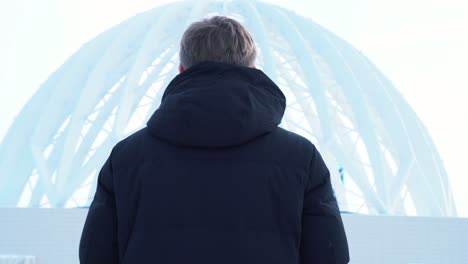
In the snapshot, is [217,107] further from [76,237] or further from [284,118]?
[284,118]

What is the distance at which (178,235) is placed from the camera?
5.87 ft

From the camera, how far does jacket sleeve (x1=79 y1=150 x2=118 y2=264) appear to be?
1.90m

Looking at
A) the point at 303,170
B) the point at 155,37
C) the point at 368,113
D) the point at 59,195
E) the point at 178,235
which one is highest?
the point at 303,170

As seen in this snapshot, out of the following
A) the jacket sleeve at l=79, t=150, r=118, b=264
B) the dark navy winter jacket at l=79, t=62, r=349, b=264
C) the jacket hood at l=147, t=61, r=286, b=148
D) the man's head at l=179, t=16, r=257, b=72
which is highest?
the man's head at l=179, t=16, r=257, b=72

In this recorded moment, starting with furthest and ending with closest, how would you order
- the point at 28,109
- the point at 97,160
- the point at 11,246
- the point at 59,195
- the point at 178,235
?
1. the point at 28,109
2. the point at 97,160
3. the point at 59,195
4. the point at 11,246
5. the point at 178,235

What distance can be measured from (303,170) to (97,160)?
14.4 m

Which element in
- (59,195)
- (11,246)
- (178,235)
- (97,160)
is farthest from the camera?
(97,160)

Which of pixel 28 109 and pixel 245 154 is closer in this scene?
pixel 245 154

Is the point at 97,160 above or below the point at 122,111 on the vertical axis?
below

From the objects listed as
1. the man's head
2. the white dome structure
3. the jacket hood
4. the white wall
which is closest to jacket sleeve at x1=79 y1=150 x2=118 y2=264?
the jacket hood

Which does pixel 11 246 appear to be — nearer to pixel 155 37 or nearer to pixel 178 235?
pixel 155 37

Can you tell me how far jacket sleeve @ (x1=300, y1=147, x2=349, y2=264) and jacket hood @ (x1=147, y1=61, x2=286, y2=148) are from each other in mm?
209

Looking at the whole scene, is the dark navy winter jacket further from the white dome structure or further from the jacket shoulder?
the white dome structure

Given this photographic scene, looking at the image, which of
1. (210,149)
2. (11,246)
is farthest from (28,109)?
(210,149)
